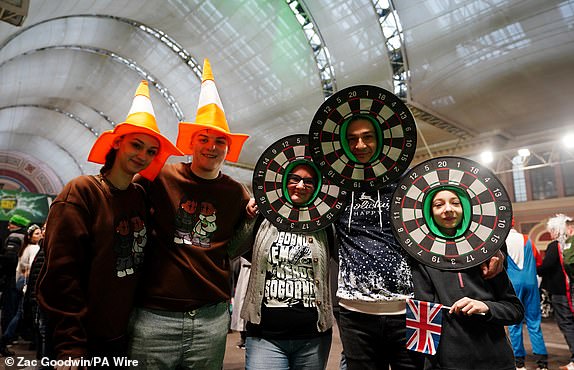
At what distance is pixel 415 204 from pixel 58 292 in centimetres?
135

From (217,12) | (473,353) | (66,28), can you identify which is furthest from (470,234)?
(66,28)

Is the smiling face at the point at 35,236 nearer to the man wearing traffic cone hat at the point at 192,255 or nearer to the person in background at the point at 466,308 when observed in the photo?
the man wearing traffic cone hat at the point at 192,255

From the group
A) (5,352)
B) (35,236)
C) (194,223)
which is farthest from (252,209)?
(5,352)

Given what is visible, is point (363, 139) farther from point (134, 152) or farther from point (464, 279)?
point (134, 152)

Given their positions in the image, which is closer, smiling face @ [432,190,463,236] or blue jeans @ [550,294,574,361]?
smiling face @ [432,190,463,236]

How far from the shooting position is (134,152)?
64.7 inches

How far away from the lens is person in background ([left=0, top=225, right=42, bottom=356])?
468 centimetres

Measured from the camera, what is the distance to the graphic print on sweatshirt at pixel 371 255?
1.67 metres

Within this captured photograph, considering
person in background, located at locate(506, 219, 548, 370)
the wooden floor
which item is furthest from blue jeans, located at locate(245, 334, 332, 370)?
person in background, located at locate(506, 219, 548, 370)

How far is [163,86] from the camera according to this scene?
13.4 m

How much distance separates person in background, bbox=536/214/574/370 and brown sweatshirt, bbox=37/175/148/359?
4490mm

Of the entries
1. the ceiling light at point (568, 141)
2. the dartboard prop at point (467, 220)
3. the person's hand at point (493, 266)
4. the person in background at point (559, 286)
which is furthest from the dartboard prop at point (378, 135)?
the ceiling light at point (568, 141)

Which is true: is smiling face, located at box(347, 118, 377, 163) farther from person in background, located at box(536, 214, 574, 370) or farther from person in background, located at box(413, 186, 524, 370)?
person in background, located at box(536, 214, 574, 370)

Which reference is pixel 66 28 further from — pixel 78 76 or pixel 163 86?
pixel 78 76
